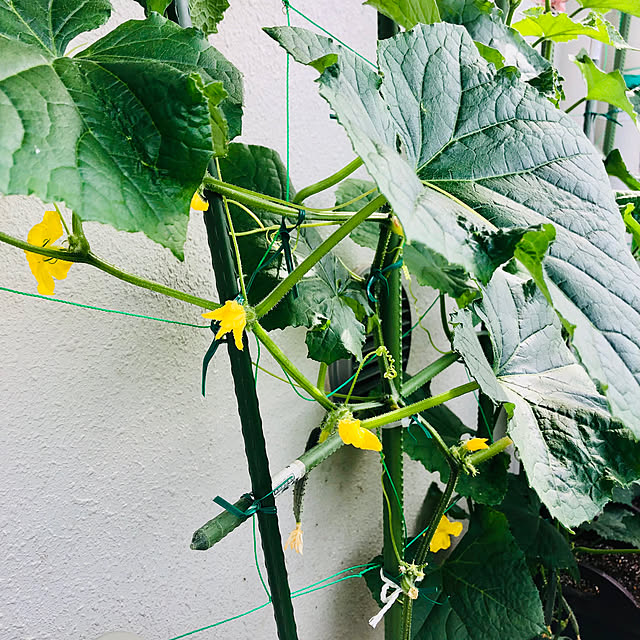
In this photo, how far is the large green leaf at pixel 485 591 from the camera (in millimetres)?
971

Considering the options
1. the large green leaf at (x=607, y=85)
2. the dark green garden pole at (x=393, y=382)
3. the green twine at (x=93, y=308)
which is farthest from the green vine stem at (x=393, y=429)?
the large green leaf at (x=607, y=85)

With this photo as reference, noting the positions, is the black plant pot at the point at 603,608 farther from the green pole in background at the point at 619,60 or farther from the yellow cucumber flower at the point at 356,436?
the yellow cucumber flower at the point at 356,436

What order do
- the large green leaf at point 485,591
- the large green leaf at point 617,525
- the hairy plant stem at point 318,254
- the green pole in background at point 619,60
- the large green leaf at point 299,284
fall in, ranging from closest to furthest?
1. the hairy plant stem at point 318,254
2. the large green leaf at point 299,284
3. the large green leaf at point 485,591
4. the large green leaf at point 617,525
5. the green pole in background at point 619,60

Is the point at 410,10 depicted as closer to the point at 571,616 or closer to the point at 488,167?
the point at 488,167

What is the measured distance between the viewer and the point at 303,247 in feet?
2.39

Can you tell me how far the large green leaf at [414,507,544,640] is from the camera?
97cm

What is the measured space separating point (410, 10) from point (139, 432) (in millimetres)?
544

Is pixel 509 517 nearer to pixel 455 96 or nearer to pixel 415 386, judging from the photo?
pixel 415 386

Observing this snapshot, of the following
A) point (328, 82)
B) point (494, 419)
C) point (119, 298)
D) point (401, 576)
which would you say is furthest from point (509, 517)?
point (328, 82)

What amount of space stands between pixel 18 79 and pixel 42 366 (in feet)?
1.18

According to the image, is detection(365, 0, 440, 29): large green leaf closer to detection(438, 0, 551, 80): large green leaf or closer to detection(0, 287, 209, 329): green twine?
detection(438, 0, 551, 80): large green leaf

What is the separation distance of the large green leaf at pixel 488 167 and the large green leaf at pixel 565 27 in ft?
1.37

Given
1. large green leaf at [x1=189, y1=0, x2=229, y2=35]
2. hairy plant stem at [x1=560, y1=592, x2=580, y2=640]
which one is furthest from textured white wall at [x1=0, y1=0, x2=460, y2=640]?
hairy plant stem at [x1=560, y1=592, x2=580, y2=640]

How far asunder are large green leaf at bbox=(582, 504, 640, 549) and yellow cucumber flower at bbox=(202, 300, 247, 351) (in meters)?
1.05
